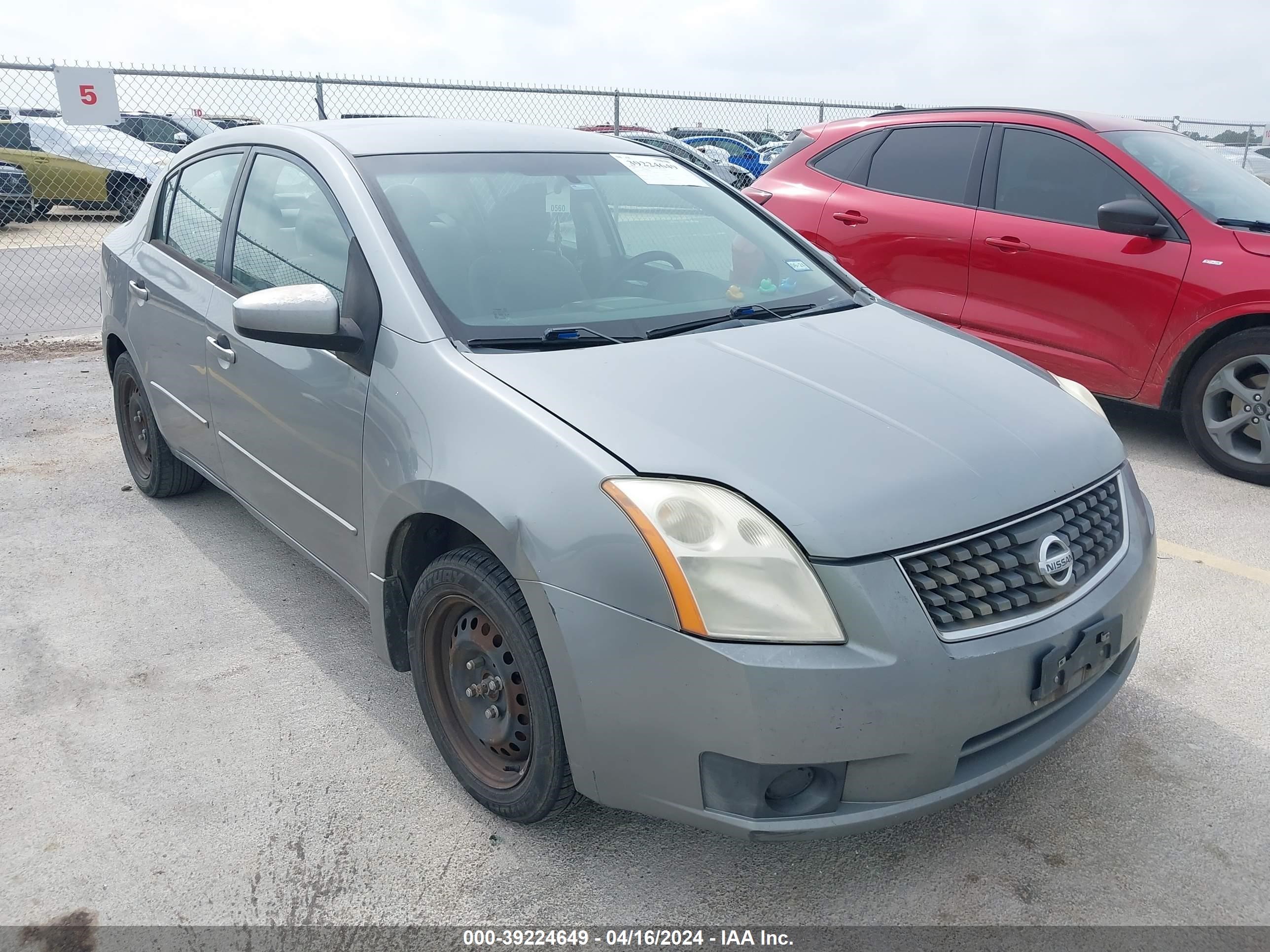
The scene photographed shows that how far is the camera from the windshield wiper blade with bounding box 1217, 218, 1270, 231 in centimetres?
477

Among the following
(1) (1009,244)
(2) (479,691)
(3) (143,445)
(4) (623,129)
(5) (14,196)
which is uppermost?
(4) (623,129)

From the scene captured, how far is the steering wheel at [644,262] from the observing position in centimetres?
297

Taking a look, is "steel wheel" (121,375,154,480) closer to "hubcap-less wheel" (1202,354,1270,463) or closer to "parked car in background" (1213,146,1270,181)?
"hubcap-less wheel" (1202,354,1270,463)

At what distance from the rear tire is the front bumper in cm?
287

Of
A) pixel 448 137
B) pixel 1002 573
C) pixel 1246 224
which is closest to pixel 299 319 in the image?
pixel 448 137

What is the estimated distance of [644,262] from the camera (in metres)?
3.11

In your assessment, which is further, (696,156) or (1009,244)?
(696,156)

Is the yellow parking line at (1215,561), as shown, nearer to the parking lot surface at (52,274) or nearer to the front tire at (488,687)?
the front tire at (488,687)

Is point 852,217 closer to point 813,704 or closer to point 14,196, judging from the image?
point 813,704

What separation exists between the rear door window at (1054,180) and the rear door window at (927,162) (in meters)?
0.20

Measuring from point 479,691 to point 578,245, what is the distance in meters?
1.38

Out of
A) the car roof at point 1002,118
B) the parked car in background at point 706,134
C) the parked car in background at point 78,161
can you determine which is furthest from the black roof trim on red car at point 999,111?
the parked car in background at point 78,161

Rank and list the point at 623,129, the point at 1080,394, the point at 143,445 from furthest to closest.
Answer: the point at 623,129 < the point at 143,445 < the point at 1080,394

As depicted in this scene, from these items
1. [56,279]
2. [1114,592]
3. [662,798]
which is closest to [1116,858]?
[1114,592]
